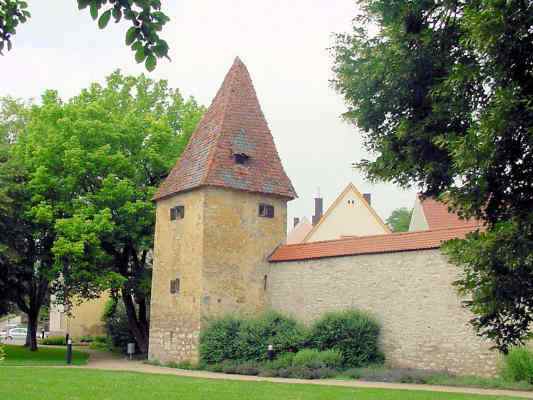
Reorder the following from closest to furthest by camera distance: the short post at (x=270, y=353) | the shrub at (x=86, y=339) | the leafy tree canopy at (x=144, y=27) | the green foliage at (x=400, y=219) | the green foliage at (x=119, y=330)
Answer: the leafy tree canopy at (x=144, y=27), the short post at (x=270, y=353), the green foliage at (x=119, y=330), the shrub at (x=86, y=339), the green foliage at (x=400, y=219)

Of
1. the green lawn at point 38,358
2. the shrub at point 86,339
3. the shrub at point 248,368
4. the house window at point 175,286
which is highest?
the house window at point 175,286

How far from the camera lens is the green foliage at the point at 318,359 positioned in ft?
63.6

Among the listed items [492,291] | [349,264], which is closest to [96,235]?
[349,264]

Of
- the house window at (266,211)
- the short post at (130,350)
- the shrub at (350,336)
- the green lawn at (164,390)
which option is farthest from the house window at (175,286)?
the green lawn at (164,390)

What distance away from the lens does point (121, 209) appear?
27453mm

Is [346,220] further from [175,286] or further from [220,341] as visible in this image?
[220,341]

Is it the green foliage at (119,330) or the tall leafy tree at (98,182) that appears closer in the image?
the tall leafy tree at (98,182)

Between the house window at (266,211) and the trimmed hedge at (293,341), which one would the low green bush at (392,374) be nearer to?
the trimmed hedge at (293,341)

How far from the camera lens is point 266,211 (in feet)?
82.3

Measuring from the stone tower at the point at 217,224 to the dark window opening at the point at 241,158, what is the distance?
3 centimetres

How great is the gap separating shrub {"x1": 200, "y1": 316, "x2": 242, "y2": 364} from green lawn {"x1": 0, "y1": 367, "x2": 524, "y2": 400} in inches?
173

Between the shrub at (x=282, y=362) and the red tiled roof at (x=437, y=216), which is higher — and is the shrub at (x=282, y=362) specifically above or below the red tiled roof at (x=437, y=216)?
below

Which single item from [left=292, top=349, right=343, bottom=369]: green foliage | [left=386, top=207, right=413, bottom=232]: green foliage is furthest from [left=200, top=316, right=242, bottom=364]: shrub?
[left=386, top=207, right=413, bottom=232]: green foliage

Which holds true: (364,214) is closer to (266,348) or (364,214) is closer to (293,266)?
(293,266)
